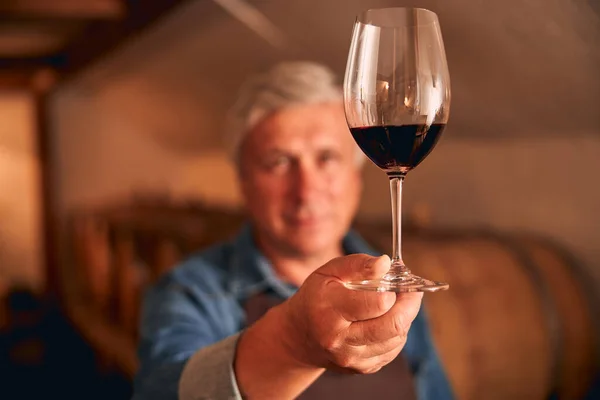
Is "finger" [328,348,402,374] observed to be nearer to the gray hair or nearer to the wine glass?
the wine glass

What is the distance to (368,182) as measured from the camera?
11.0 feet

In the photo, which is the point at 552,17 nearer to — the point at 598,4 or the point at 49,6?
the point at 598,4

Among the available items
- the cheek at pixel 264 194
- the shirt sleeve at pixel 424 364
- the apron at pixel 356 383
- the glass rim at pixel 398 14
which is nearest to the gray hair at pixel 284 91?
the cheek at pixel 264 194

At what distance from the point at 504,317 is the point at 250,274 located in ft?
2.46

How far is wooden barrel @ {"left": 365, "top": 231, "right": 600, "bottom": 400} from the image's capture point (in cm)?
167

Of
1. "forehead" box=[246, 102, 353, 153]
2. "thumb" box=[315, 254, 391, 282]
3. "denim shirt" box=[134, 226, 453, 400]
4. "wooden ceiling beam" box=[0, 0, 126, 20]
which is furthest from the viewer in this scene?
"wooden ceiling beam" box=[0, 0, 126, 20]

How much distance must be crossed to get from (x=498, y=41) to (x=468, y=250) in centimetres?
57

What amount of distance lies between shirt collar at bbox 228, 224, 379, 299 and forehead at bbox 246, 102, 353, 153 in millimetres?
217

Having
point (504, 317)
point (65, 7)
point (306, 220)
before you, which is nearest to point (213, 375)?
point (306, 220)

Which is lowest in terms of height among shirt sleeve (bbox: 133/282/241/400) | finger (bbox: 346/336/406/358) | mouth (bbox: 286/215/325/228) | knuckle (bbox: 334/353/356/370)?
shirt sleeve (bbox: 133/282/241/400)

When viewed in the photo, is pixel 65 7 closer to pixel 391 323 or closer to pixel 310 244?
pixel 310 244

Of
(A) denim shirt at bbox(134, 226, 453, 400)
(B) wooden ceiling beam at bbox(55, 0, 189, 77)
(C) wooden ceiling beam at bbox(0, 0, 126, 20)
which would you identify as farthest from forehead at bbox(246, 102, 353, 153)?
(C) wooden ceiling beam at bbox(0, 0, 126, 20)

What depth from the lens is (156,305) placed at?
1.24 meters

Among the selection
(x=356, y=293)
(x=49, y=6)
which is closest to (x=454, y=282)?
(x=356, y=293)
